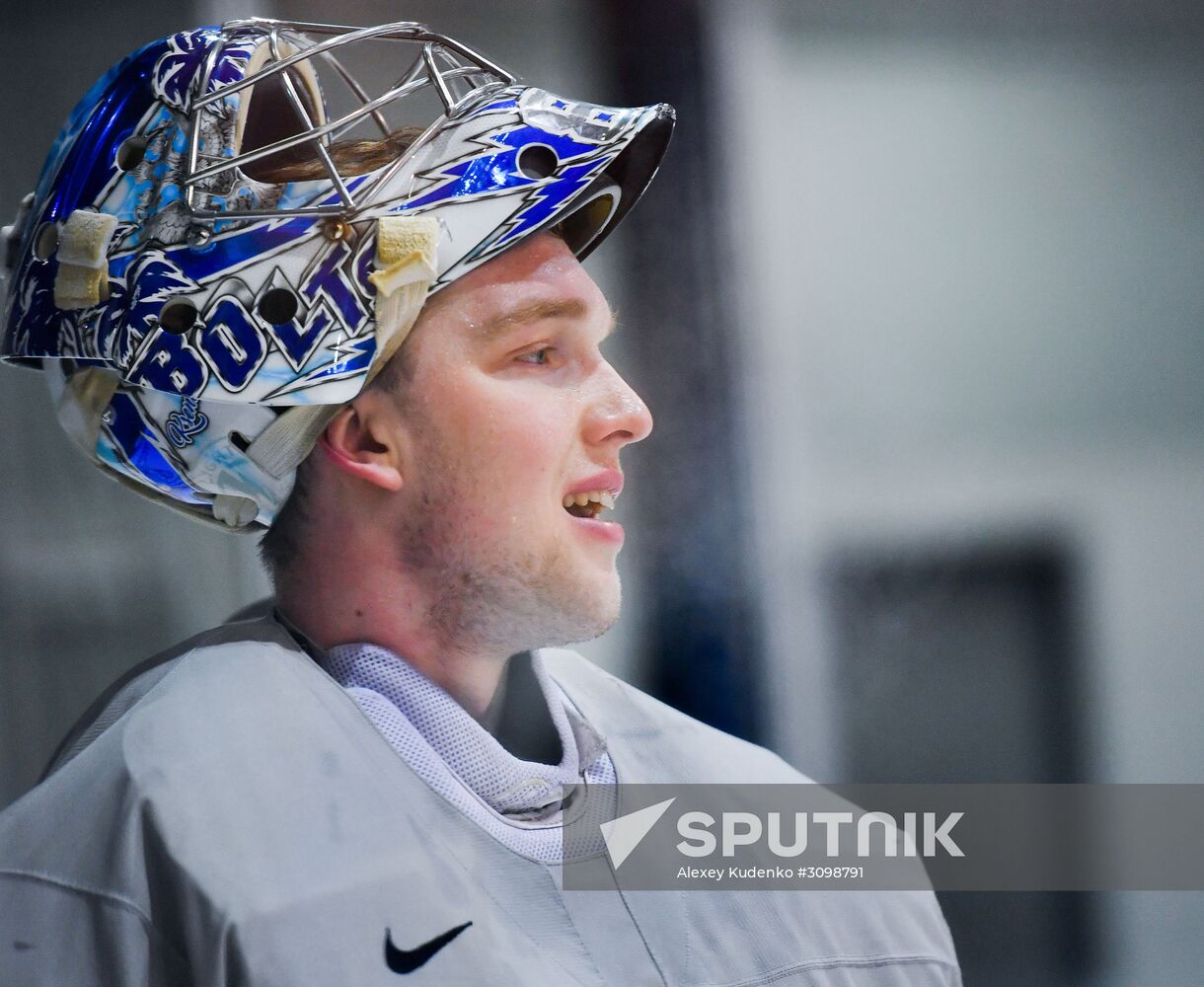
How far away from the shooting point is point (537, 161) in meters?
1.01

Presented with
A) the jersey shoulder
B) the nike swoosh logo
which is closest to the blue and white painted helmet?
the jersey shoulder

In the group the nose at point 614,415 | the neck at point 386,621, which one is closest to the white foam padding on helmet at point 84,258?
the neck at point 386,621

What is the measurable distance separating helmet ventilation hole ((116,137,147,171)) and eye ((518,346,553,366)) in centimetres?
31

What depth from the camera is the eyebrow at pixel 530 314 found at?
1024mm

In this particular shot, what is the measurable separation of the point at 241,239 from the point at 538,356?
24 cm

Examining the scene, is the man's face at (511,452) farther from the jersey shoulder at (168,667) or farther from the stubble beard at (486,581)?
the jersey shoulder at (168,667)

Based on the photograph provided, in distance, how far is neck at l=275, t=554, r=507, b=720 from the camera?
1.05m

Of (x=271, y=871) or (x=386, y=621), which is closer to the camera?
(x=271, y=871)

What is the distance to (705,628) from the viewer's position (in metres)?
1.23

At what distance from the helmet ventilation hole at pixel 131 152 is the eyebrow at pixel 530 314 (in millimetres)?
279

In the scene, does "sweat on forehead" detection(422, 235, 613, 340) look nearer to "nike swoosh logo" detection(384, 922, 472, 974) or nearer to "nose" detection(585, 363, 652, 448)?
"nose" detection(585, 363, 652, 448)

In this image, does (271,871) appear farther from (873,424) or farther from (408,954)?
(873,424)

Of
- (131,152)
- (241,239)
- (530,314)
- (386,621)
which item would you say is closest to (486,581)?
(386,621)

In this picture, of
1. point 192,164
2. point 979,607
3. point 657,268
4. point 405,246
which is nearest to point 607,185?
point 657,268
